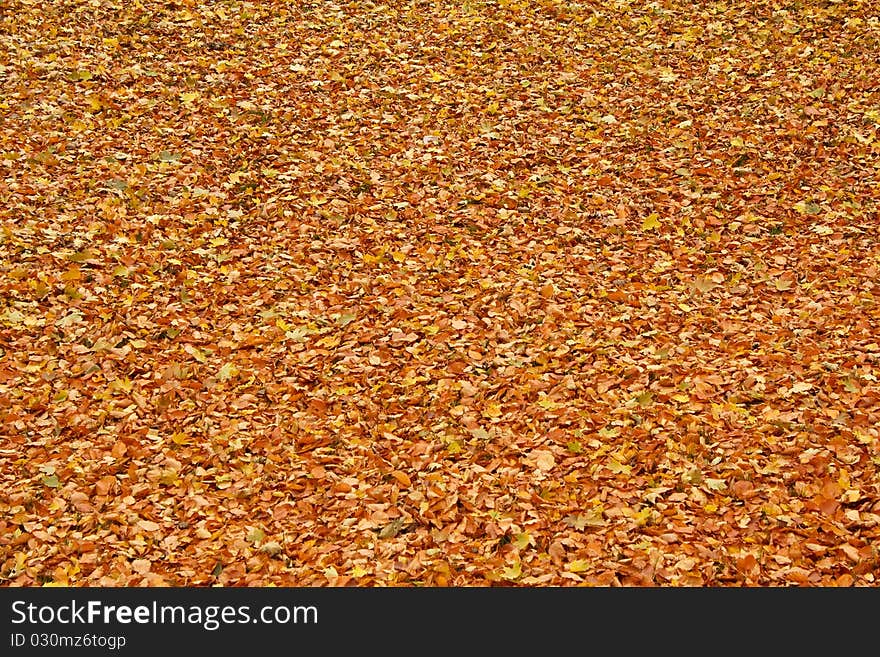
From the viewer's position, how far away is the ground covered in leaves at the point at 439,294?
4.13 metres

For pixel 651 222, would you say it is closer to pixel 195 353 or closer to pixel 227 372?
pixel 227 372

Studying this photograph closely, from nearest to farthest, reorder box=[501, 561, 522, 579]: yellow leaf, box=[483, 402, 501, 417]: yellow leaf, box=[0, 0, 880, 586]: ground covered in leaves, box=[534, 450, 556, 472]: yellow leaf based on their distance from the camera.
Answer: box=[501, 561, 522, 579]: yellow leaf
box=[0, 0, 880, 586]: ground covered in leaves
box=[534, 450, 556, 472]: yellow leaf
box=[483, 402, 501, 417]: yellow leaf

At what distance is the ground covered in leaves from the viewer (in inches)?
163

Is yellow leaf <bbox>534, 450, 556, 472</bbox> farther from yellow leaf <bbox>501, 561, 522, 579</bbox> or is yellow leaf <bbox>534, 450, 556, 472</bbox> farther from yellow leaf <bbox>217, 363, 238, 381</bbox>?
yellow leaf <bbox>217, 363, 238, 381</bbox>

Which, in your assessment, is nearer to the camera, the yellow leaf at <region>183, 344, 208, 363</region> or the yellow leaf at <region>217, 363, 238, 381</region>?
the yellow leaf at <region>217, 363, 238, 381</region>

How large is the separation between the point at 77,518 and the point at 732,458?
324 cm

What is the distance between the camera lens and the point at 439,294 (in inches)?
216

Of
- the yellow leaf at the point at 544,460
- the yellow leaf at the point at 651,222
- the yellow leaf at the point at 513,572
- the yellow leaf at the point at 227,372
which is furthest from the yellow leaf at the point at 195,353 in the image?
the yellow leaf at the point at 651,222

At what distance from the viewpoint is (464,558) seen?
4012 millimetres

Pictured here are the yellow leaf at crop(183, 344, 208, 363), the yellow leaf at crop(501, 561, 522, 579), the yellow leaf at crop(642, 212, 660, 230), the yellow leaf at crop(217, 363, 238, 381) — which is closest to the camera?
the yellow leaf at crop(501, 561, 522, 579)

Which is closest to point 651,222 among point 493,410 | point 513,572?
point 493,410

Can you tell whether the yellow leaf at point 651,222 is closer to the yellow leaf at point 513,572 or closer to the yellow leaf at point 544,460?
the yellow leaf at point 544,460

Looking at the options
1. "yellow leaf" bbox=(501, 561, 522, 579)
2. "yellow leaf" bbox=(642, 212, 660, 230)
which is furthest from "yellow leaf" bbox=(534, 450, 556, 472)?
"yellow leaf" bbox=(642, 212, 660, 230)

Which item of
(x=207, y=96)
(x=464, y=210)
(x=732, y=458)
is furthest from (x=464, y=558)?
(x=207, y=96)
